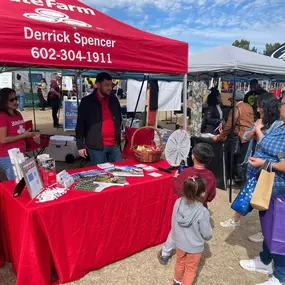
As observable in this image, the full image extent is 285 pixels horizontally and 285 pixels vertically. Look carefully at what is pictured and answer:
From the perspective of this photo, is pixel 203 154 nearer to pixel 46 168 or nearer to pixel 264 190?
pixel 264 190

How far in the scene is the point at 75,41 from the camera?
2480 mm

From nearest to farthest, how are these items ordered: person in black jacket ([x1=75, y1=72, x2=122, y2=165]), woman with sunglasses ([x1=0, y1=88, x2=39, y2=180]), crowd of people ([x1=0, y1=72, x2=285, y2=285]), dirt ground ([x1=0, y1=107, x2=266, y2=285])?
crowd of people ([x1=0, y1=72, x2=285, y2=285]), dirt ground ([x1=0, y1=107, x2=266, y2=285]), woman with sunglasses ([x1=0, y1=88, x2=39, y2=180]), person in black jacket ([x1=75, y1=72, x2=122, y2=165])

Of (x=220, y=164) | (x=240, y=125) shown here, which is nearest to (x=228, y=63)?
(x=240, y=125)

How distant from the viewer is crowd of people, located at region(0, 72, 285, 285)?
1.96 m

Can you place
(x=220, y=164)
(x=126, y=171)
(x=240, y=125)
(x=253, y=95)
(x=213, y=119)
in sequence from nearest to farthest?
(x=126, y=171) < (x=240, y=125) < (x=220, y=164) < (x=213, y=119) < (x=253, y=95)

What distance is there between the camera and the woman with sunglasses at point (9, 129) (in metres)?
3.01

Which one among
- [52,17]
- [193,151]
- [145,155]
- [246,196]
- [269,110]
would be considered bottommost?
[246,196]

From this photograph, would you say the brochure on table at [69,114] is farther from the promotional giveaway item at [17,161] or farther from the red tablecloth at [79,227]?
the promotional giveaway item at [17,161]

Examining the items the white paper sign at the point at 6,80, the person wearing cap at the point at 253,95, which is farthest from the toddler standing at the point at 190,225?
the white paper sign at the point at 6,80

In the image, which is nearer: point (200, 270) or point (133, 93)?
point (200, 270)

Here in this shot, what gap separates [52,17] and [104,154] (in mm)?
1544

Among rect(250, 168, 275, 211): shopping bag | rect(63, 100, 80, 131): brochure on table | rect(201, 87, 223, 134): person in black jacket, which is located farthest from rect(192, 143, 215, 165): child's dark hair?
rect(63, 100, 80, 131): brochure on table

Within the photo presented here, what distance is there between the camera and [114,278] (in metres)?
2.37

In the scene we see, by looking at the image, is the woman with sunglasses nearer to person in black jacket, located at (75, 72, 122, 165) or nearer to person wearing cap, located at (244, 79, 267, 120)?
person in black jacket, located at (75, 72, 122, 165)
